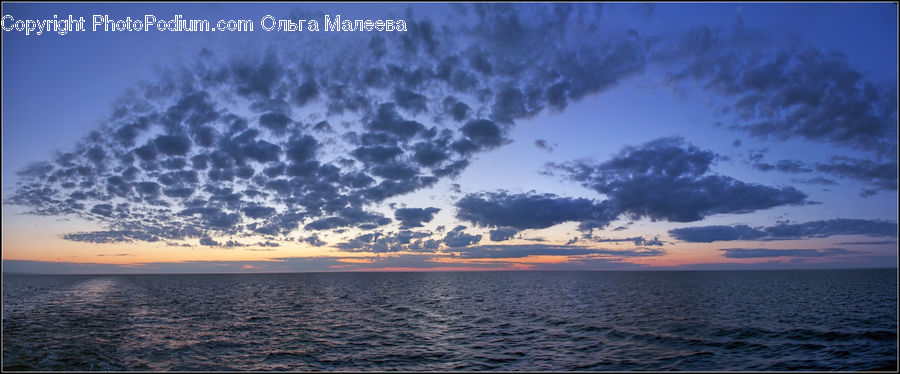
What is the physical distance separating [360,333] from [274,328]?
995cm

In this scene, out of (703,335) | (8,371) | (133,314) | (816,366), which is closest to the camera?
(8,371)

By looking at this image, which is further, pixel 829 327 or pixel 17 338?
pixel 829 327

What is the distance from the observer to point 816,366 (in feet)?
87.0

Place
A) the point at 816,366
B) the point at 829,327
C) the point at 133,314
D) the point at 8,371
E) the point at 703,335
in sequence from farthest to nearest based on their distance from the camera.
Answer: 1. the point at 133,314
2. the point at 829,327
3. the point at 703,335
4. the point at 816,366
5. the point at 8,371

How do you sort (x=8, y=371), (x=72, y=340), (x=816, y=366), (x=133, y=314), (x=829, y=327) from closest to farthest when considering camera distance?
(x=8, y=371)
(x=816, y=366)
(x=72, y=340)
(x=829, y=327)
(x=133, y=314)

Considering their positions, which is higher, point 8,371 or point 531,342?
point 8,371

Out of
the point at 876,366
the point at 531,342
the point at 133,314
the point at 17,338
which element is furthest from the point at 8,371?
the point at 876,366

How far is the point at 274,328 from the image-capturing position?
138 feet

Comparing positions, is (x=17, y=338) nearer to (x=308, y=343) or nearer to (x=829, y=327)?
(x=308, y=343)

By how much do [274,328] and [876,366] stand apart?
4749 cm

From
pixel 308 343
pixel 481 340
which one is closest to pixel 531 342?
pixel 481 340

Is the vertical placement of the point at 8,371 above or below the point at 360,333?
above

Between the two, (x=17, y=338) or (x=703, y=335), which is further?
(x=703, y=335)

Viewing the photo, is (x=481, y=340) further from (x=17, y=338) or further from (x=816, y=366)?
(x=17, y=338)
